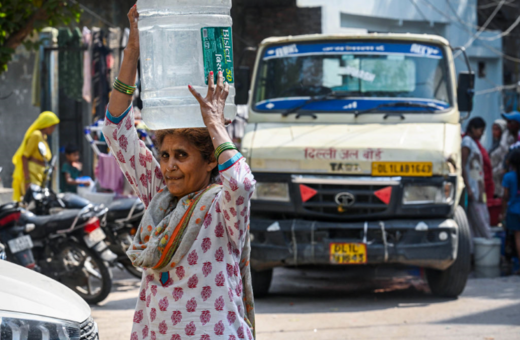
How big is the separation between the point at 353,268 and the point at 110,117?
6894mm

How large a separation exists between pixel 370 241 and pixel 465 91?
6.12 ft

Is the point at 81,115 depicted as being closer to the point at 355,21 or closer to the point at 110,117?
the point at 355,21

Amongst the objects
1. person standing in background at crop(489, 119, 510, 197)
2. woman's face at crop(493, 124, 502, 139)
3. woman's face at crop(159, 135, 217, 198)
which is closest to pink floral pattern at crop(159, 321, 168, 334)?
woman's face at crop(159, 135, 217, 198)

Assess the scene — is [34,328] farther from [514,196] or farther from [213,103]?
[514,196]

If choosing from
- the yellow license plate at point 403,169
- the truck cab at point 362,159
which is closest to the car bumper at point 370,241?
the truck cab at point 362,159

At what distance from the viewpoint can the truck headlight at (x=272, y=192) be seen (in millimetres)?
6906

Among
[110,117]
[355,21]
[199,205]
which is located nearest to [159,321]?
[199,205]

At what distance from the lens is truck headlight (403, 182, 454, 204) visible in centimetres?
676

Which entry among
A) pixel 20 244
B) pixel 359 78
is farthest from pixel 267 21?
pixel 20 244

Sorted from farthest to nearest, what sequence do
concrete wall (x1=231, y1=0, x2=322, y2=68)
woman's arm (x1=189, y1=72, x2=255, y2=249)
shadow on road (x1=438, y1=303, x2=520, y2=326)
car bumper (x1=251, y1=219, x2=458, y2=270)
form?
concrete wall (x1=231, y1=0, x2=322, y2=68) < car bumper (x1=251, y1=219, x2=458, y2=270) < shadow on road (x1=438, y1=303, x2=520, y2=326) < woman's arm (x1=189, y1=72, x2=255, y2=249)

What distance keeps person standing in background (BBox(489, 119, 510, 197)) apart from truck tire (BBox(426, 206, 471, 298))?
4.09 m

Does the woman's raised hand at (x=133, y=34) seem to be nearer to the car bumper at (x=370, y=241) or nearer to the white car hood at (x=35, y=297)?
the white car hood at (x=35, y=297)

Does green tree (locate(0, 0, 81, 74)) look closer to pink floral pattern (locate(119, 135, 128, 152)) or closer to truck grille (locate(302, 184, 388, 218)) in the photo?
truck grille (locate(302, 184, 388, 218))

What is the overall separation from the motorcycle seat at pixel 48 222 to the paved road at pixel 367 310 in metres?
0.81
